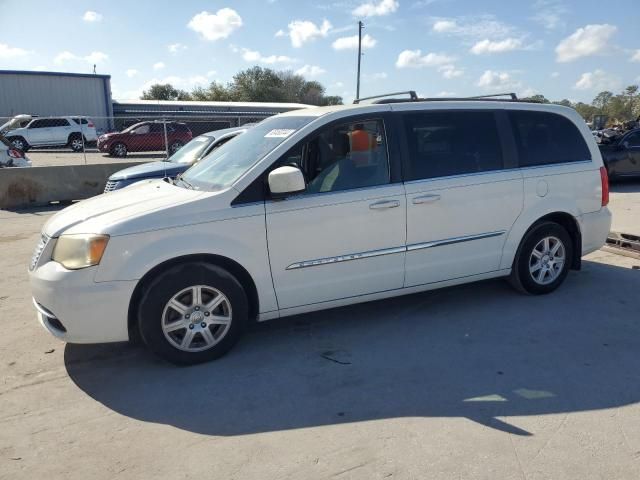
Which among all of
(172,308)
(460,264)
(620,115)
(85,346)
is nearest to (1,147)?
(85,346)

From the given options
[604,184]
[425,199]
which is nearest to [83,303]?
[425,199]

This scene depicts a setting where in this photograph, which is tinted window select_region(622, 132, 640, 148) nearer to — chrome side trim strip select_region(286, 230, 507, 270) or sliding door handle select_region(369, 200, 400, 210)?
chrome side trim strip select_region(286, 230, 507, 270)

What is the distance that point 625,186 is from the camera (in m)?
13.1

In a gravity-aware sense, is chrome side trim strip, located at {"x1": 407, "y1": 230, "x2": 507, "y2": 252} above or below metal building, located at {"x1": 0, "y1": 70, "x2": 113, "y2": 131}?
below

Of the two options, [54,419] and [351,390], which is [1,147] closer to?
[54,419]

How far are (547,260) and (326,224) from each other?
2.45m

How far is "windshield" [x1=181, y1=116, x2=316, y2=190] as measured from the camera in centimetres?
414

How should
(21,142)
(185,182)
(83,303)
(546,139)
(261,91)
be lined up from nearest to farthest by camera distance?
(83,303) < (185,182) < (546,139) < (21,142) < (261,91)

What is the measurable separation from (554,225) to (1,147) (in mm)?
12742

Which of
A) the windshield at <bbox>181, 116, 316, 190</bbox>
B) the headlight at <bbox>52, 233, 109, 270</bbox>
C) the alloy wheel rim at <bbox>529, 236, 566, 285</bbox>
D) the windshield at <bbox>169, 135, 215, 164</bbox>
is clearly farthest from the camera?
the windshield at <bbox>169, 135, 215, 164</bbox>

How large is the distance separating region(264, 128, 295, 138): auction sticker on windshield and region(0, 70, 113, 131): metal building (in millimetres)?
31971

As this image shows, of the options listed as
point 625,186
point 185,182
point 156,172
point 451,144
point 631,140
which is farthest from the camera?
point 625,186

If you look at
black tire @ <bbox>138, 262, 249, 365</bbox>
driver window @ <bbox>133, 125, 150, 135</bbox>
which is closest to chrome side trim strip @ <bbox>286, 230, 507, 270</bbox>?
black tire @ <bbox>138, 262, 249, 365</bbox>

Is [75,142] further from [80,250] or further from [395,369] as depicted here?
[395,369]
